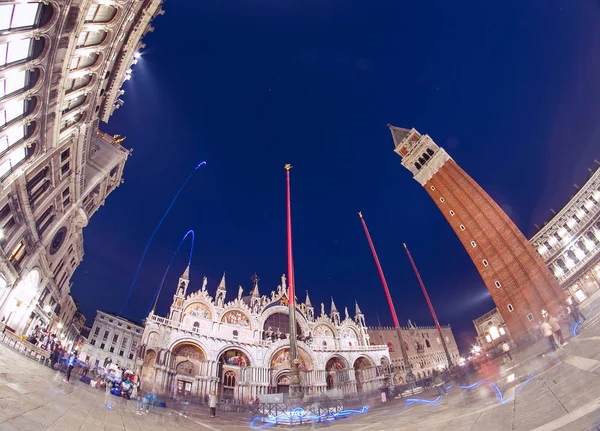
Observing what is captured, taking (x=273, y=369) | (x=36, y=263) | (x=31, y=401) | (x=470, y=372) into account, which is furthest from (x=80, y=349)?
(x=470, y=372)

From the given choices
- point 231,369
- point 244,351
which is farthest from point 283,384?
point 231,369

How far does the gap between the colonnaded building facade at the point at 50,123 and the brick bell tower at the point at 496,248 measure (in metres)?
44.5

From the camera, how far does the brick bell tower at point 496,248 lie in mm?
31250

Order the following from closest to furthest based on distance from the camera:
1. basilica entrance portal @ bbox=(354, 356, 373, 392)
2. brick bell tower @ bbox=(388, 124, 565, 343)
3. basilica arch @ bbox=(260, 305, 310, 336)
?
brick bell tower @ bbox=(388, 124, 565, 343) < basilica entrance portal @ bbox=(354, 356, 373, 392) < basilica arch @ bbox=(260, 305, 310, 336)

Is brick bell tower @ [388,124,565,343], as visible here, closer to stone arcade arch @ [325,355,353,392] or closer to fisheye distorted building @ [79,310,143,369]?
stone arcade arch @ [325,355,353,392]

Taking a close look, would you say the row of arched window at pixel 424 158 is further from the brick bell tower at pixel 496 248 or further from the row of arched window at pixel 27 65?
the row of arched window at pixel 27 65

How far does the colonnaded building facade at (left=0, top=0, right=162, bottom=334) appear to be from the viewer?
1444 centimetres

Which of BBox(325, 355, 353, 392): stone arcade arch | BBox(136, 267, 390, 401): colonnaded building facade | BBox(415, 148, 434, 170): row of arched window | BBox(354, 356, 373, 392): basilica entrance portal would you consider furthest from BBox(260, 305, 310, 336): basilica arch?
BBox(415, 148, 434, 170): row of arched window

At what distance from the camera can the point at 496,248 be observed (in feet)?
120

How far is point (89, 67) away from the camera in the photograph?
19.8m

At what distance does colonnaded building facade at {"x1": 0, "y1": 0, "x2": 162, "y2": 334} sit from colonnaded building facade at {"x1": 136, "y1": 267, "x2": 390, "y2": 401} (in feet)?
43.4

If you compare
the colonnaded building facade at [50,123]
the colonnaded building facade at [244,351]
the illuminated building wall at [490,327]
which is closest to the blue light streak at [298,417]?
the colonnaded building facade at [244,351]

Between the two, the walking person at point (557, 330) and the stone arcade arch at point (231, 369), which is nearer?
the walking person at point (557, 330)

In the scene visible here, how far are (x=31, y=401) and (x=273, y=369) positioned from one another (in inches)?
1434
